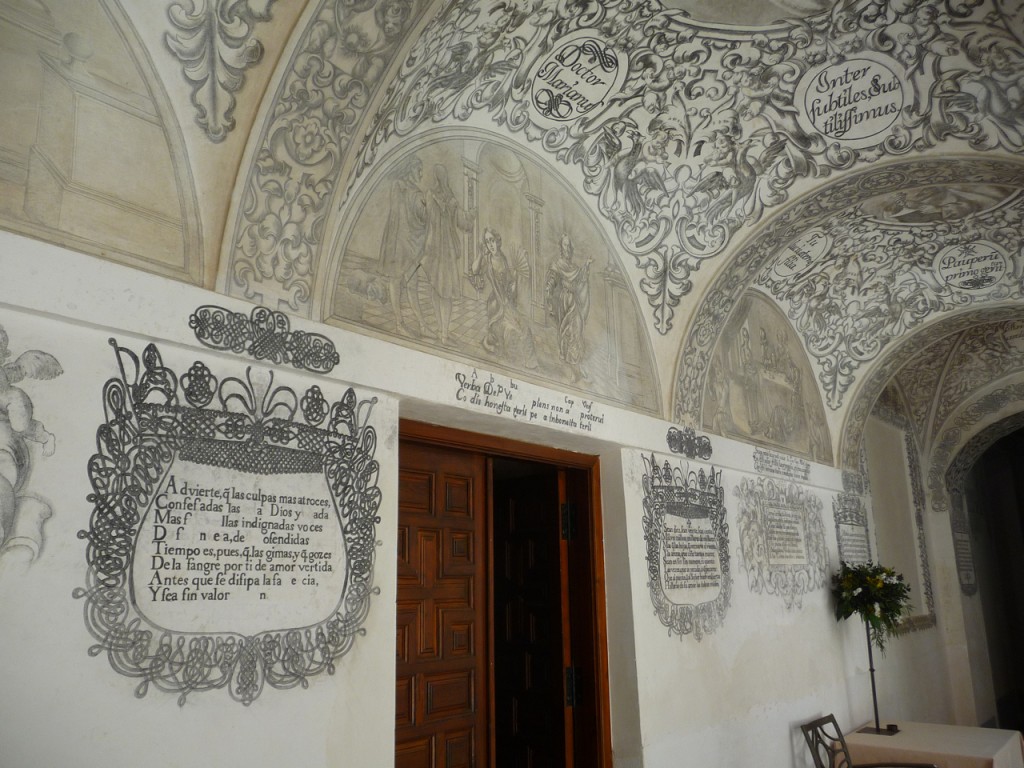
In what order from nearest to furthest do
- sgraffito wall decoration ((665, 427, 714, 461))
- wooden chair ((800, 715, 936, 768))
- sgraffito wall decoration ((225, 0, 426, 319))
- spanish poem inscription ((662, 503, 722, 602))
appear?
sgraffito wall decoration ((225, 0, 426, 319)) → spanish poem inscription ((662, 503, 722, 602)) → sgraffito wall decoration ((665, 427, 714, 461)) → wooden chair ((800, 715, 936, 768))

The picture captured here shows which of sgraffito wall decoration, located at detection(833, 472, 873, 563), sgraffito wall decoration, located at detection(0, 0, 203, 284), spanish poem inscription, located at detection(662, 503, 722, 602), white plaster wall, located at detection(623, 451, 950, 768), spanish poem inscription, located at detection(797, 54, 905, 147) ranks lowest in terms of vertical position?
white plaster wall, located at detection(623, 451, 950, 768)

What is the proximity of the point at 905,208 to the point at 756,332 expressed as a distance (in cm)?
147

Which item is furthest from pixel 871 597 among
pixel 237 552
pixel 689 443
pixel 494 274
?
pixel 237 552

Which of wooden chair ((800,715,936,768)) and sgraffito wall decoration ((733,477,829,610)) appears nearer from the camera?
wooden chair ((800,715,936,768))

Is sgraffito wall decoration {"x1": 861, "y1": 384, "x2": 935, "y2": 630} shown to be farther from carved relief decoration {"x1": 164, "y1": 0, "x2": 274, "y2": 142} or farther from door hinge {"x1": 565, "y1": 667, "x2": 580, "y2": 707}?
carved relief decoration {"x1": 164, "y1": 0, "x2": 274, "y2": 142}

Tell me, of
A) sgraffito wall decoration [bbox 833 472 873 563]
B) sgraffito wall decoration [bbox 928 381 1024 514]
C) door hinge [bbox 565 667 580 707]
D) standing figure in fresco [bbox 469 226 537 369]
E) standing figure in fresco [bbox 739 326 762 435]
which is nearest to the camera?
standing figure in fresco [bbox 469 226 537 369]

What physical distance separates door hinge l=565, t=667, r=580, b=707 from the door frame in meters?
0.10

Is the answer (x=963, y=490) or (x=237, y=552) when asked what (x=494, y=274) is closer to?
(x=237, y=552)

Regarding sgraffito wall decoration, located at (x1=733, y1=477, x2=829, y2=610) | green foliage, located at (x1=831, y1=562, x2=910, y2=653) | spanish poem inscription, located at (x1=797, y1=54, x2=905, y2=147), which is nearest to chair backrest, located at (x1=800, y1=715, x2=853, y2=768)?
sgraffito wall decoration, located at (x1=733, y1=477, x2=829, y2=610)

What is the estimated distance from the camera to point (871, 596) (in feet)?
22.8

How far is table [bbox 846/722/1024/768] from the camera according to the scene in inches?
229

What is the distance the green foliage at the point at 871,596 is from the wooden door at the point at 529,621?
3.41 m

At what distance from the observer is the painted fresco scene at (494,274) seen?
3.71m

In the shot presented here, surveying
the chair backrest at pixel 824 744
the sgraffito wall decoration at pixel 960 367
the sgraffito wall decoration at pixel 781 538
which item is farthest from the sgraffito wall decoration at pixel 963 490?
the chair backrest at pixel 824 744
